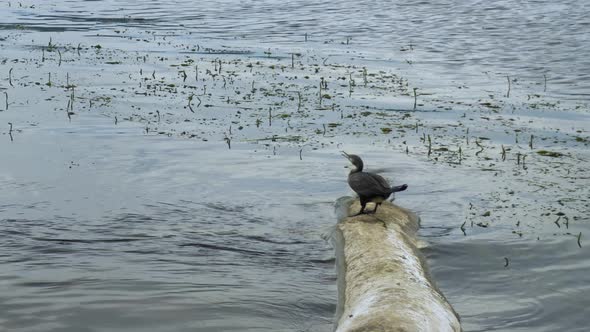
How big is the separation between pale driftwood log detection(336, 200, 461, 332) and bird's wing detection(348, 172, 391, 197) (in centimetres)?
27

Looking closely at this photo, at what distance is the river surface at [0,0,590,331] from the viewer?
9.48m

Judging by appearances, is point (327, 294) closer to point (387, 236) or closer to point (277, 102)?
point (387, 236)

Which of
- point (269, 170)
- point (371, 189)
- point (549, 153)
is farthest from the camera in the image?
point (549, 153)

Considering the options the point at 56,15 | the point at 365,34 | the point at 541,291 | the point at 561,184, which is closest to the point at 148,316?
the point at 541,291

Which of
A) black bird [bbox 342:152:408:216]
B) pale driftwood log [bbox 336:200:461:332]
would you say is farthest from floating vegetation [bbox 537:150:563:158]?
black bird [bbox 342:152:408:216]

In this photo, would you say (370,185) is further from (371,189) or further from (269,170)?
(269,170)

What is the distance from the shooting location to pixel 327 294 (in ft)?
31.5

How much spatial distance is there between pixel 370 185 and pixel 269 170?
12.7 ft

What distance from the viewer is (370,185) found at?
34.0 feet

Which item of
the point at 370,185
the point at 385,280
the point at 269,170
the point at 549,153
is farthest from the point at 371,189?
the point at 549,153

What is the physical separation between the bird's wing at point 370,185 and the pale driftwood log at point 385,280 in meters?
0.27

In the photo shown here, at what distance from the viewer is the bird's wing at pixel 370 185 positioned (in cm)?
1034

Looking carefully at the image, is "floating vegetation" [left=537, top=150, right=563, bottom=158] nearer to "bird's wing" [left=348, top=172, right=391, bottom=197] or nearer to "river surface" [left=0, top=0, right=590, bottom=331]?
"river surface" [left=0, top=0, right=590, bottom=331]

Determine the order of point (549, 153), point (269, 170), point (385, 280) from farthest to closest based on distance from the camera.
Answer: point (549, 153) → point (269, 170) → point (385, 280)
